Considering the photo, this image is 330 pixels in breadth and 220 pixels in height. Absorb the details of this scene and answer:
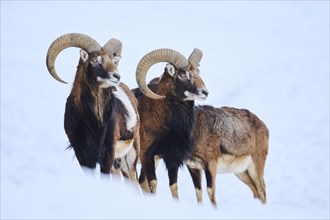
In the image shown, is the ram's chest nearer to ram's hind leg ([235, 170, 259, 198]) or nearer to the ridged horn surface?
ram's hind leg ([235, 170, 259, 198])

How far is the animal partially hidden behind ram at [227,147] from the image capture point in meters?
18.5

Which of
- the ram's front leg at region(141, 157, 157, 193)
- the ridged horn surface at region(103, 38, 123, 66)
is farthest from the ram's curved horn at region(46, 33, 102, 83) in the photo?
the ram's front leg at region(141, 157, 157, 193)

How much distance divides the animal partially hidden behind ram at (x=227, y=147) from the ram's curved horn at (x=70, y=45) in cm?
366

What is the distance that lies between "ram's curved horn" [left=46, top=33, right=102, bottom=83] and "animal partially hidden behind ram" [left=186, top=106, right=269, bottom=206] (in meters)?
3.66

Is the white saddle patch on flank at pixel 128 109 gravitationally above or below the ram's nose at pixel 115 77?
below

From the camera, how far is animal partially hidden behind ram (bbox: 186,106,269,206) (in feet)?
60.6

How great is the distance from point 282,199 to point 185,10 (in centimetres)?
2659

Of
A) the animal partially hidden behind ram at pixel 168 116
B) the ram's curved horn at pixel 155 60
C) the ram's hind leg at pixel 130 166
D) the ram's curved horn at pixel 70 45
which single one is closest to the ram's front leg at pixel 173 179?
the animal partially hidden behind ram at pixel 168 116

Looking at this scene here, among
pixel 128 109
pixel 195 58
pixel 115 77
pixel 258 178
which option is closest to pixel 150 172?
pixel 128 109

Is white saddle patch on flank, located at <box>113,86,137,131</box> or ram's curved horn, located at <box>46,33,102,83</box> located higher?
ram's curved horn, located at <box>46,33,102,83</box>

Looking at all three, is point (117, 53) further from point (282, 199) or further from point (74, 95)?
point (282, 199)

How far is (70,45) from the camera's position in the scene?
1555 cm

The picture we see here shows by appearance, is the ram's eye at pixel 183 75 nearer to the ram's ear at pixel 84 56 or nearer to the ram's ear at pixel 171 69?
the ram's ear at pixel 171 69

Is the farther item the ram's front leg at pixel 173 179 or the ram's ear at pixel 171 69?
the ram's front leg at pixel 173 179
